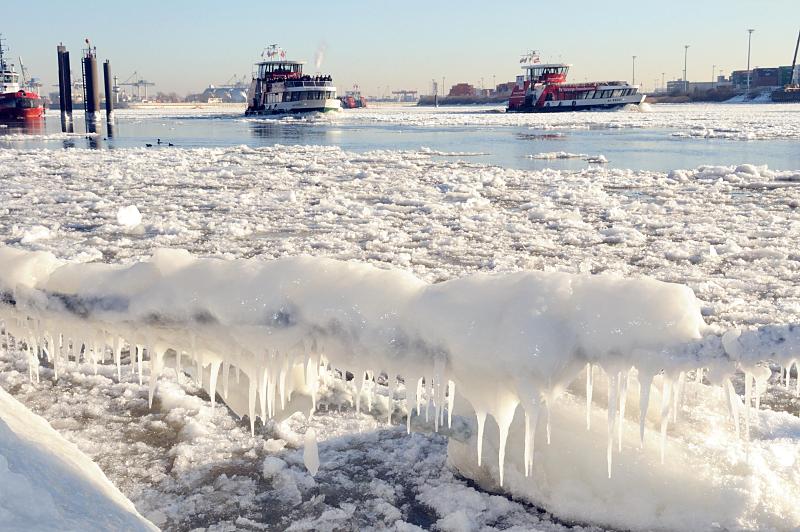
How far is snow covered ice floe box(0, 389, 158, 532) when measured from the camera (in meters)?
1.73

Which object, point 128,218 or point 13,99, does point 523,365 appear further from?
point 13,99

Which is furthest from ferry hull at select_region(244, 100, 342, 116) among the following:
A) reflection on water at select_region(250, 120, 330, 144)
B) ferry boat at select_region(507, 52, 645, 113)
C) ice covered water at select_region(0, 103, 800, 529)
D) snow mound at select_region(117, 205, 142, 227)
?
ice covered water at select_region(0, 103, 800, 529)

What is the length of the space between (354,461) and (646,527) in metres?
1.31

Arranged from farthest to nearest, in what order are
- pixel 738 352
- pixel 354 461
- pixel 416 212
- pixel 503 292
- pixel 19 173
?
pixel 19 173, pixel 416 212, pixel 354 461, pixel 503 292, pixel 738 352

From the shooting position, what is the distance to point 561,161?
63.1ft

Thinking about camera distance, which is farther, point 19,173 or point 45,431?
point 19,173

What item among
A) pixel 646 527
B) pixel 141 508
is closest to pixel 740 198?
pixel 646 527

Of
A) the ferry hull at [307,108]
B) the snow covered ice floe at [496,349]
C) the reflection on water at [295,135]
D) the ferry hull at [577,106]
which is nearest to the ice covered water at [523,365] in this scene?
the snow covered ice floe at [496,349]

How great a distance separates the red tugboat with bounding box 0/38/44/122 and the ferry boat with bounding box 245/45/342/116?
18.4 m

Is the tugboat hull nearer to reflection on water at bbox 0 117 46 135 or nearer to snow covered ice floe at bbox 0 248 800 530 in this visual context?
reflection on water at bbox 0 117 46 135

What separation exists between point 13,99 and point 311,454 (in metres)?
59.8

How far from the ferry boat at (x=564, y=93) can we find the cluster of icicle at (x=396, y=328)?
6342 cm

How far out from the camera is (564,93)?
63031 millimetres

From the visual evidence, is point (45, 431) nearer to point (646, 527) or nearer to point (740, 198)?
point (646, 527)
